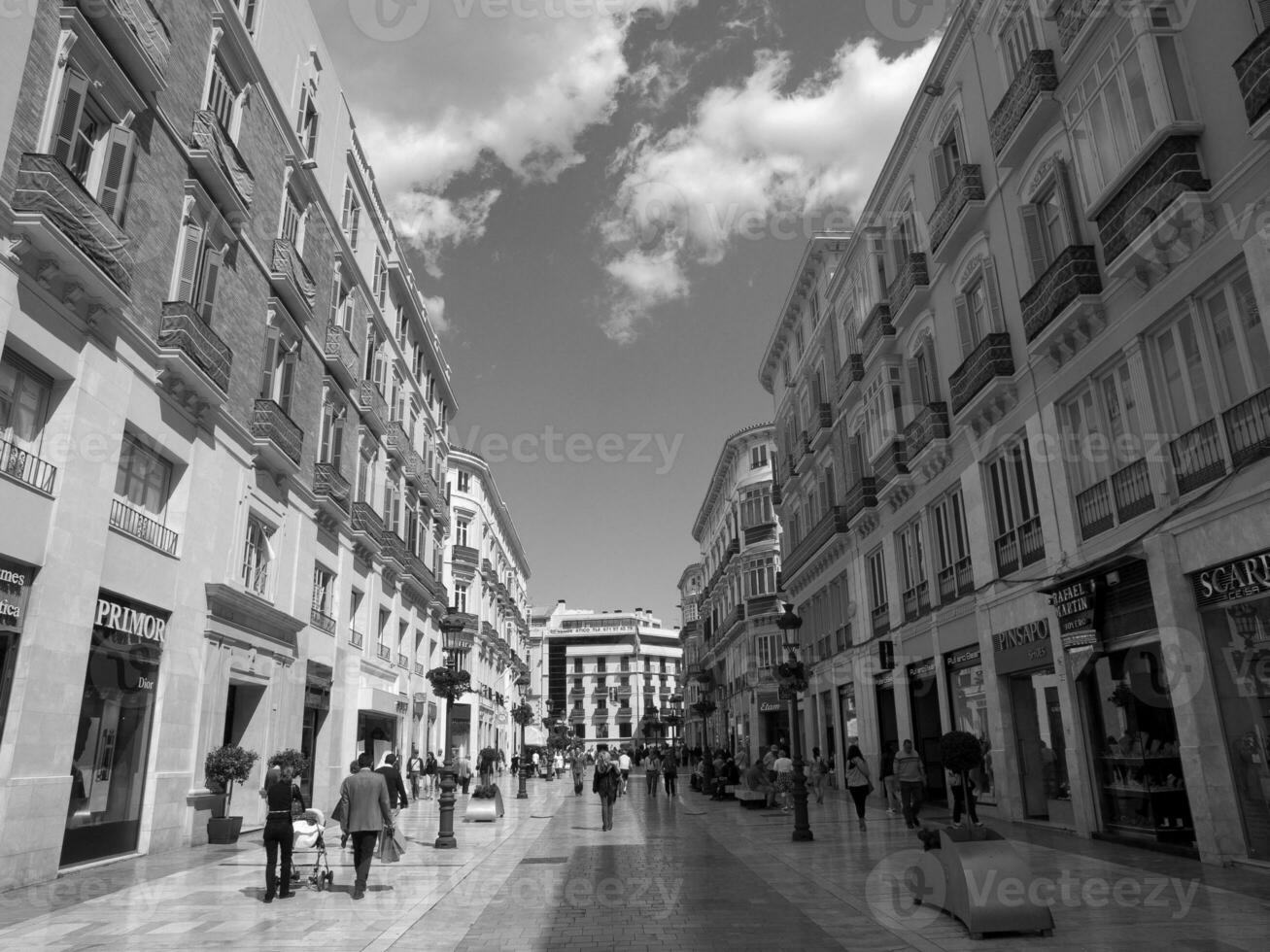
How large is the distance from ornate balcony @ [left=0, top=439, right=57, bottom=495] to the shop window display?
48.7 ft

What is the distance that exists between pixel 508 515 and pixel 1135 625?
180 ft

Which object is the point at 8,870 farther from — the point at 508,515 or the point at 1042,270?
the point at 508,515

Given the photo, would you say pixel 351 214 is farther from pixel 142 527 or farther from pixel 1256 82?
pixel 1256 82

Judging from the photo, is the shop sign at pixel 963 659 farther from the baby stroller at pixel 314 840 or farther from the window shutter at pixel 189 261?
the window shutter at pixel 189 261

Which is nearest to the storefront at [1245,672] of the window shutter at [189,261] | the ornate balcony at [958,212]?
the ornate balcony at [958,212]

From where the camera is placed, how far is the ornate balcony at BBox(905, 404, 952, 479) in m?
19.7

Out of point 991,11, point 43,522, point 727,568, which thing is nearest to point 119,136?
point 43,522

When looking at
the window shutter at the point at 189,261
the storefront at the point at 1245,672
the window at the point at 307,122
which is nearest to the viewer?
the storefront at the point at 1245,672

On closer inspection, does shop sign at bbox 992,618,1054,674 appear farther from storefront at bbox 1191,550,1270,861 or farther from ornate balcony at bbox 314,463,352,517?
ornate balcony at bbox 314,463,352,517

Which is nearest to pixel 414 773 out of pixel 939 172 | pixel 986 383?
pixel 986 383

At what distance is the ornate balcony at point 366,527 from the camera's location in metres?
25.9

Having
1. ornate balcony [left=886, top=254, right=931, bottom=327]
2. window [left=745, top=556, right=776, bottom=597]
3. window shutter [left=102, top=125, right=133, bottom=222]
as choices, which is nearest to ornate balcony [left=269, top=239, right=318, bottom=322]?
window shutter [left=102, top=125, right=133, bottom=222]

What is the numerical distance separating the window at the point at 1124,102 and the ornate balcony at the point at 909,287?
22.0 feet

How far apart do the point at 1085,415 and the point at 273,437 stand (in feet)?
51.8
